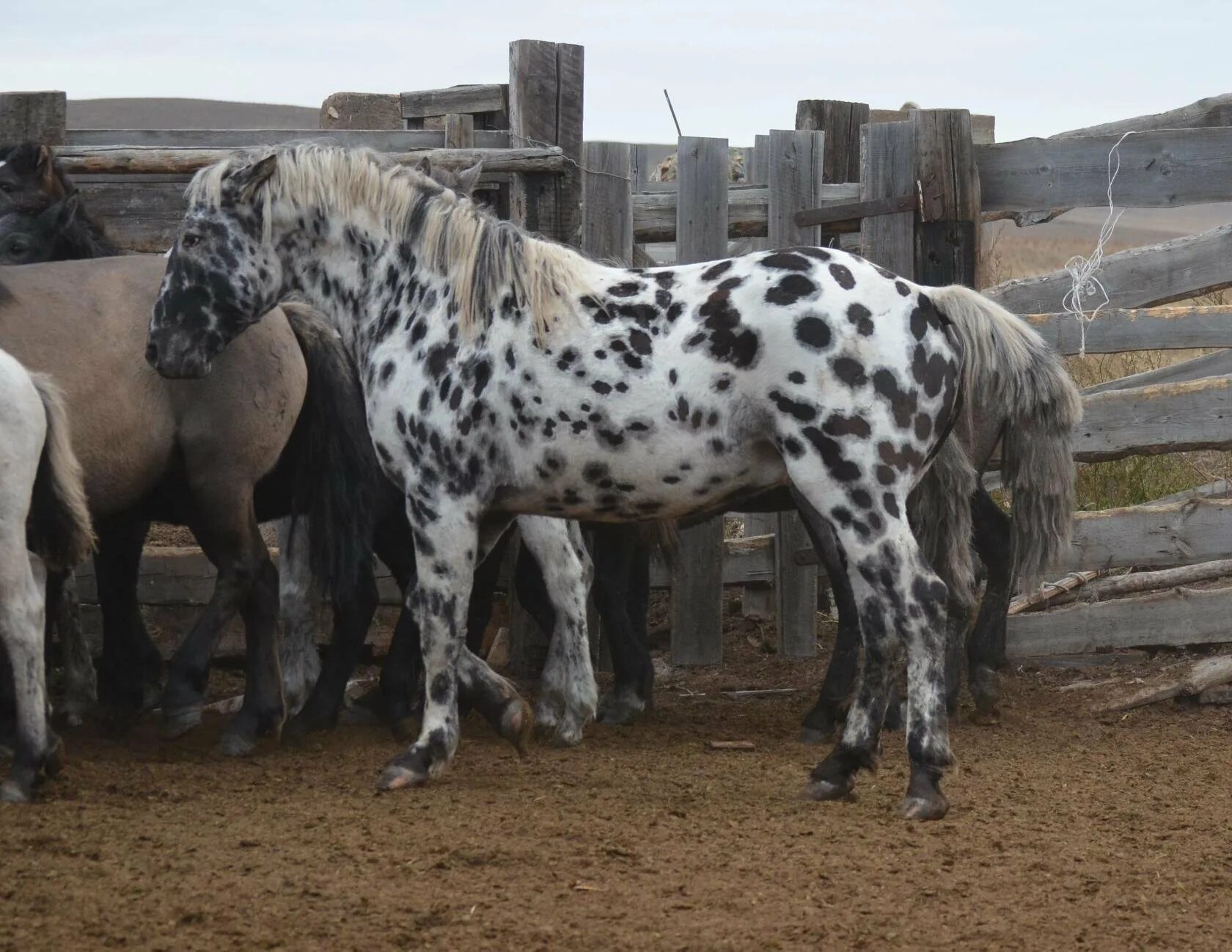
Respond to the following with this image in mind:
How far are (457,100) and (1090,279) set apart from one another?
3.42m

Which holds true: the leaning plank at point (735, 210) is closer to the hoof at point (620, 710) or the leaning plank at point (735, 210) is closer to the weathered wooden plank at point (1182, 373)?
the weathered wooden plank at point (1182, 373)

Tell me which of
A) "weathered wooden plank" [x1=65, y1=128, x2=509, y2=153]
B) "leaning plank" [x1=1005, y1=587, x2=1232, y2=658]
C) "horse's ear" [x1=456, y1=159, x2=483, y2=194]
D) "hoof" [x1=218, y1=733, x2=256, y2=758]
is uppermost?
"weathered wooden plank" [x1=65, y1=128, x2=509, y2=153]

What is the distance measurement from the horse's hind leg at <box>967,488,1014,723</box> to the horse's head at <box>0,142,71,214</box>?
13.9ft

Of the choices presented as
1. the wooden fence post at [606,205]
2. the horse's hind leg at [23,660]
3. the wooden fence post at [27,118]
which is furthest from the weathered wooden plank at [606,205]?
the horse's hind leg at [23,660]

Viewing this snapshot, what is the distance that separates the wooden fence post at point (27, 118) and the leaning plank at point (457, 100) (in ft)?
6.64

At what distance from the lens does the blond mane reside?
16.4ft

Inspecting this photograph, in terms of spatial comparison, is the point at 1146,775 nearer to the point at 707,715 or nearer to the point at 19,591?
the point at 707,715

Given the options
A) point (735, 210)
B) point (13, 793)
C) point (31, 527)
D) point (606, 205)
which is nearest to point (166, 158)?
point (606, 205)

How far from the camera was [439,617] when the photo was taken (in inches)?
201

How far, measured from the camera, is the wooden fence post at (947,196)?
22.8 feet

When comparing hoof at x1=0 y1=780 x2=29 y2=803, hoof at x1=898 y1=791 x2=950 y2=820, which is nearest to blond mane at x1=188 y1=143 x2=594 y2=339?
hoof at x1=898 y1=791 x2=950 y2=820

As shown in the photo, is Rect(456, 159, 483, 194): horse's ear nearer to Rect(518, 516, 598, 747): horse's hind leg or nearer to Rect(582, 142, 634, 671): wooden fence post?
Rect(582, 142, 634, 671): wooden fence post

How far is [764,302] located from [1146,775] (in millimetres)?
2305

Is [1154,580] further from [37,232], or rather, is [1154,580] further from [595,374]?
[37,232]
